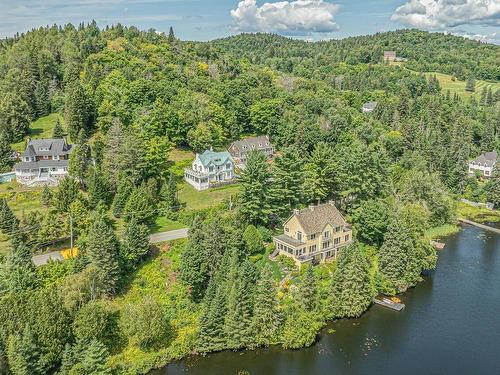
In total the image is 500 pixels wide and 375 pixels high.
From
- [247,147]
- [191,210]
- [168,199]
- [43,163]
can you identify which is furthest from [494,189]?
[43,163]

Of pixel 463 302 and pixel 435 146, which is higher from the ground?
pixel 435 146

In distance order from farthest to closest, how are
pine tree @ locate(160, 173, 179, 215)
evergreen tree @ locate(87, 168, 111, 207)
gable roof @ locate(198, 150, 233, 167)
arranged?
gable roof @ locate(198, 150, 233, 167)
pine tree @ locate(160, 173, 179, 215)
evergreen tree @ locate(87, 168, 111, 207)

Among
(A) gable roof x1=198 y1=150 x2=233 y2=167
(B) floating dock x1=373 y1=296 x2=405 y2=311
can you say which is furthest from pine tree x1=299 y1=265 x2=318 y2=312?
(A) gable roof x1=198 y1=150 x2=233 y2=167

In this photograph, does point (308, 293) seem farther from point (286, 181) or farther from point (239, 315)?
point (286, 181)

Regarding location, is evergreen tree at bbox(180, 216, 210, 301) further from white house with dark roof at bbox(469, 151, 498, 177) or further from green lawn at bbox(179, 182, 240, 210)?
white house with dark roof at bbox(469, 151, 498, 177)

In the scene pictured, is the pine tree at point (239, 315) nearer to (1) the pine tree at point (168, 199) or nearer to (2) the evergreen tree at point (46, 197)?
(1) the pine tree at point (168, 199)

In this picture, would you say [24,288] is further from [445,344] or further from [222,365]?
[445,344]

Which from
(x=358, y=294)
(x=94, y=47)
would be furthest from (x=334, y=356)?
(x=94, y=47)
